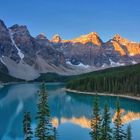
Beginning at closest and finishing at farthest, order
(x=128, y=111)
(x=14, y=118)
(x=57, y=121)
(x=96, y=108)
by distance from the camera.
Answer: (x=96, y=108), (x=57, y=121), (x=14, y=118), (x=128, y=111)

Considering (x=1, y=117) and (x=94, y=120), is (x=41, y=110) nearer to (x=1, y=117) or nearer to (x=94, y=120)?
(x=94, y=120)

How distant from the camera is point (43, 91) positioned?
40.9m

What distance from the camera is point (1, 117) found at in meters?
125

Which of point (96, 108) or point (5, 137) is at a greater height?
point (96, 108)

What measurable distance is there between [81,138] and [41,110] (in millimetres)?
45251

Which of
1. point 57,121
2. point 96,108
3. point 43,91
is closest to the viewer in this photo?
point 43,91

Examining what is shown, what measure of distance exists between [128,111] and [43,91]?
10380 centimetres

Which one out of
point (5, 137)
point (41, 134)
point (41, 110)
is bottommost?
point (5, 137)

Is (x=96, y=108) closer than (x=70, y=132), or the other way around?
(x=96, y=108)

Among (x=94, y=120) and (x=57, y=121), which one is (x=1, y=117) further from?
(x=94, y=120)

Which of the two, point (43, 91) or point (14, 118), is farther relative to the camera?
point (14, 118)

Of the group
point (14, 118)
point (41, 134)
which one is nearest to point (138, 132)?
point (14, 118)

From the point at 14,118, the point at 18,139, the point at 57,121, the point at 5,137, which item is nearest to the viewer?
the point at 18,139

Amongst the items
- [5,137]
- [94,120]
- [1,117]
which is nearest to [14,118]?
[1,117]
